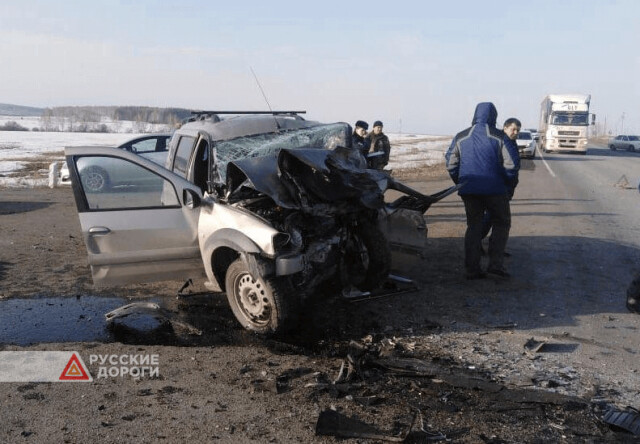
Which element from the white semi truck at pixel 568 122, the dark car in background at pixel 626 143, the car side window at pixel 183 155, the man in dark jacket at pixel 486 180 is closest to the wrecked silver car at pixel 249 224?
the car side window at pixel 183 155

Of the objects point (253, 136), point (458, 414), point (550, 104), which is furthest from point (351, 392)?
point (550, 104)

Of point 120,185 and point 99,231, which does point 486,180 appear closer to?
point 120,185

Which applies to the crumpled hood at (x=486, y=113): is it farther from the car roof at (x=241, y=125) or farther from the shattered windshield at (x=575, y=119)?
the shattered windshield at (x=575, y=119)

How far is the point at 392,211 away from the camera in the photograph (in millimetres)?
6410

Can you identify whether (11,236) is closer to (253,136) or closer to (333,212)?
(253,136)

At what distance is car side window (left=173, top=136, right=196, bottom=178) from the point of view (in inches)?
253

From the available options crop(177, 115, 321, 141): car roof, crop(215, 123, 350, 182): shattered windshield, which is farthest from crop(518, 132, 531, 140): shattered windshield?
crop(177, 115, 321, 141): car roof

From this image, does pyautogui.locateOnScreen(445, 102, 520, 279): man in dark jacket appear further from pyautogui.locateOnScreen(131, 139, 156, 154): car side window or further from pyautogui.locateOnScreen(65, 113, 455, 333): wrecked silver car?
pyautogui.locateOnScreen(131, 139, 156, 154): car side window

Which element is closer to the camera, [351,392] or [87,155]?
[351,392]

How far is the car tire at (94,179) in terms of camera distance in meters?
5.49

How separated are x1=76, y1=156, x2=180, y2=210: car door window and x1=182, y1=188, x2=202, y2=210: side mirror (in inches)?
3.3

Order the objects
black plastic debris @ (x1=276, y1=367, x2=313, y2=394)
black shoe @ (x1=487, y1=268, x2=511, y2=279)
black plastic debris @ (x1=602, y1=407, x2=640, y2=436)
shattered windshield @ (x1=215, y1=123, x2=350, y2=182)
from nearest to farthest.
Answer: black plastic debris @ (x1=602, y1=407, x2=640, y2=436), black plastic debris @ (x1=276, y1=367, x2=313, y2=394), shattered windshield @ (x1=215, y1=123, x2=350, y2=182), black shoe @ (x1=487, y1=268, x2=511, y2=279)

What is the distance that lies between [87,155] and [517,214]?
9222 millimetres

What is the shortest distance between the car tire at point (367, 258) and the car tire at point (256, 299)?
107 cm
